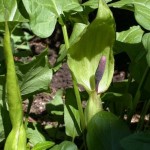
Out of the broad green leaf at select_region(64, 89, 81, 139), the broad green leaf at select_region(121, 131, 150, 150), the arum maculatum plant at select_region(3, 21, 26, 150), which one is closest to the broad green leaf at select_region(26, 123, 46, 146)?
the broad green leaf at select_region(64, 89, 81, 139)

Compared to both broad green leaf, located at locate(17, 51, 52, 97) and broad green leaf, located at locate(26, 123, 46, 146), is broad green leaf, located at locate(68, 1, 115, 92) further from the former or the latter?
broad green leaf, located at locate(26, 123, 46, 146)

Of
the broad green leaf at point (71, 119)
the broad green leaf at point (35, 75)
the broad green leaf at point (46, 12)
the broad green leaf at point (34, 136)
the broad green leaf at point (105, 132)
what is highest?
the broad green leaf at point (46, 12)

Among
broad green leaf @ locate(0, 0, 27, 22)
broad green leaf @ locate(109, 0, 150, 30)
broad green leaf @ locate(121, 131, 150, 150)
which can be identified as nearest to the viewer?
broad green leaf @ locate(121, 131, 150, 150)

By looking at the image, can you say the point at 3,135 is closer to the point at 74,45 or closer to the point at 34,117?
the point at 74,45

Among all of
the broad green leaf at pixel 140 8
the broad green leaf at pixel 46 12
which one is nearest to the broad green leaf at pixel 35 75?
the broad green leaf at pixel 46 12

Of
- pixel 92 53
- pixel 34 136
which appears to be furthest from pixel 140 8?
pixel 34 136

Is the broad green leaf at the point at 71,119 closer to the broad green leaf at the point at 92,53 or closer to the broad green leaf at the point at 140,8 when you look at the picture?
the broad green leaf at the point at 92,53

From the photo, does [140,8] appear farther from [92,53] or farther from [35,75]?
[35,75]
